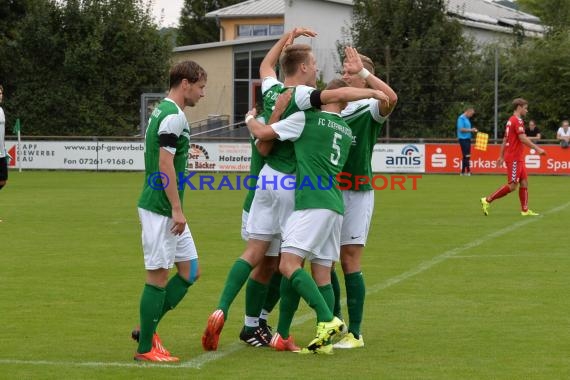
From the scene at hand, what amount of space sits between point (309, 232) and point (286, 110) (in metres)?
0.85

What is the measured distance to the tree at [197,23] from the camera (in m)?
87.0

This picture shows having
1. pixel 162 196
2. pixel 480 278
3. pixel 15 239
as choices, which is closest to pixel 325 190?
pixel 162 196

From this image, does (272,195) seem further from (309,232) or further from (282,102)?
(282,102)

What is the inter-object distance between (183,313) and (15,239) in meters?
6.76

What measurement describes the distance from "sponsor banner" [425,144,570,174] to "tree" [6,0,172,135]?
12.9 metres

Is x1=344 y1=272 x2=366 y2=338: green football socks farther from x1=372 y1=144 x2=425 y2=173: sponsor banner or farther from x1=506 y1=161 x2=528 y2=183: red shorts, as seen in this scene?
x1=372 y1=144 x2=425 y2=173: sponsor banner

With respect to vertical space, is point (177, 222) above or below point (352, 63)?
below

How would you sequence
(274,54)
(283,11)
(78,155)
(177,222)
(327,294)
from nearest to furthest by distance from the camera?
(177,222), (327,294), (274,54), (78,155), (283,11)

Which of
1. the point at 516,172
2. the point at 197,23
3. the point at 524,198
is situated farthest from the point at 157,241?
the point at 197,23

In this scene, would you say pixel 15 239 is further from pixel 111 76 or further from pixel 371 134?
pixel 111 76

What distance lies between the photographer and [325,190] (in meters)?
7.74

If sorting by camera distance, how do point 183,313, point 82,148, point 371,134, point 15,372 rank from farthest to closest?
point 82,148, point 183,313, point 371,134, point 15,372

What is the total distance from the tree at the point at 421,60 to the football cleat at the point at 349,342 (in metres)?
30.6

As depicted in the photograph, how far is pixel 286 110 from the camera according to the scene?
7.77 meters
